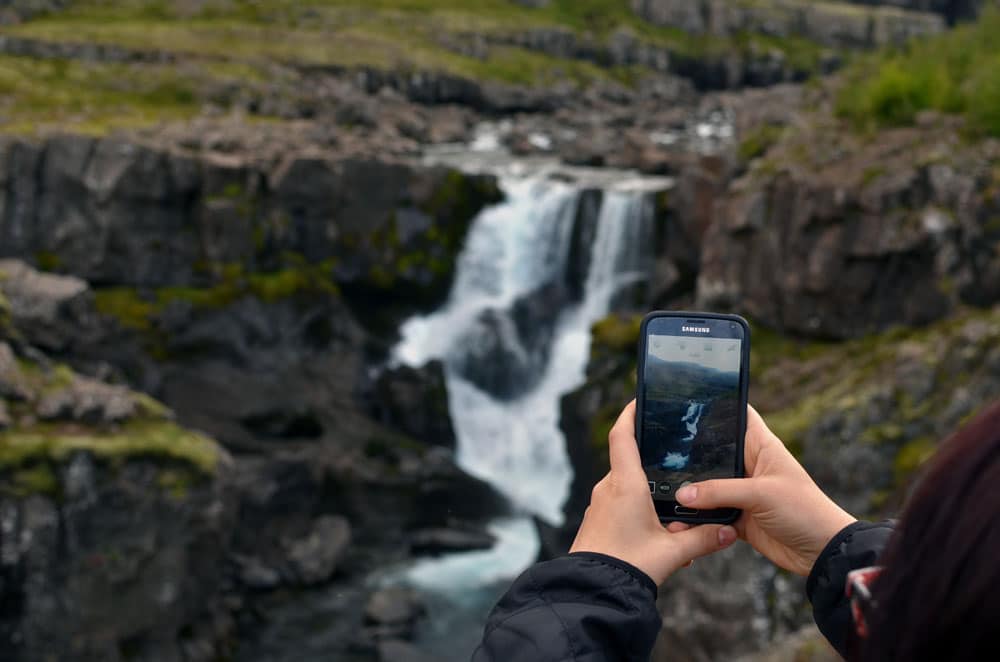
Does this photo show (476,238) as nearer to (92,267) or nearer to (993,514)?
(92,267)

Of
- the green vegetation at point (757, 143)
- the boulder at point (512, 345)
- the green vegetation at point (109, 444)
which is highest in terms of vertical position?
the green vegetation at point (757, 143)

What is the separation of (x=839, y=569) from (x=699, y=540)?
54 centimetres

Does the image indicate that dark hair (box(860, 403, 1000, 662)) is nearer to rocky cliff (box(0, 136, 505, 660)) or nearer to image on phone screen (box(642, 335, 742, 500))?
image on phone screen (box(642, 335, 742, 500))

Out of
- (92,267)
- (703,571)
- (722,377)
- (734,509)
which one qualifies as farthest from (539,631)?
(92,267)

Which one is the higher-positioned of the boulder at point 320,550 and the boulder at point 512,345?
the boulder at point 512,345

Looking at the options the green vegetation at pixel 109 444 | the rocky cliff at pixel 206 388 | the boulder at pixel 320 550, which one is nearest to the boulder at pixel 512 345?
the rocky cliff at pixel 206 388

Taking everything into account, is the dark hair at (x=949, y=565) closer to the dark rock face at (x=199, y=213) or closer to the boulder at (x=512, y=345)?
the boulder at (x=512, y=345)

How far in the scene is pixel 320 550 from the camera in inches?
1174

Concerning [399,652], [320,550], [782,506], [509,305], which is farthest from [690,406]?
[509,305]

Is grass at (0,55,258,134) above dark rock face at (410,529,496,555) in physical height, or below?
above

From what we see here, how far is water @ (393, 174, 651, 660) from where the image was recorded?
36.1m

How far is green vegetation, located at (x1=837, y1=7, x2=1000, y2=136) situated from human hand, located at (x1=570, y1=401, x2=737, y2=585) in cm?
2848

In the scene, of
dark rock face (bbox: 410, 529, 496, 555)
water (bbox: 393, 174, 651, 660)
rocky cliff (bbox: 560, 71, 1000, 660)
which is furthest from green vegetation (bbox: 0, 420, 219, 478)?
water (bbox: 393, 174, 651, 660)

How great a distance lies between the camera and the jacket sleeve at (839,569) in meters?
3.09
